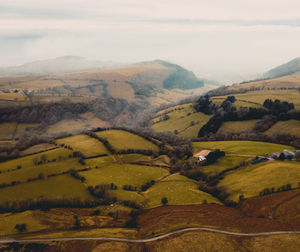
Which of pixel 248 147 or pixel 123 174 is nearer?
pixel 123 174

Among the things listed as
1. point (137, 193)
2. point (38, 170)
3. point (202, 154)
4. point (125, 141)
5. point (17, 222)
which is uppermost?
point (125, 141)

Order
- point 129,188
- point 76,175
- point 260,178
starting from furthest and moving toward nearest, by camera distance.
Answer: point 76,175
point 129,188
point 260,178

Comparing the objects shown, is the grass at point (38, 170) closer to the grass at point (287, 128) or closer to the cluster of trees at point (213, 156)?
the cluster of trees at point (213, 156)

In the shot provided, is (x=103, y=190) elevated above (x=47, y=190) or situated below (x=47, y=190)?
below

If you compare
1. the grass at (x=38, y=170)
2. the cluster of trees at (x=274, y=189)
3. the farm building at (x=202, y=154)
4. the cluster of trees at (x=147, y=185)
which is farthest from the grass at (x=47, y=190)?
the farm building at (x=202, y=154)

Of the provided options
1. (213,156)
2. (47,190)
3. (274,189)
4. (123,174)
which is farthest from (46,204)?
(213,156)

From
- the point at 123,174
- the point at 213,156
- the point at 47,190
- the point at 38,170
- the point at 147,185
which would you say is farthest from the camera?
the point at 213,156

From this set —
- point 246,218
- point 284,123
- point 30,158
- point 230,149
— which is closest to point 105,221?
point 246,218

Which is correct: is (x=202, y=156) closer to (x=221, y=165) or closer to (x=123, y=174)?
(x=221, y=165)

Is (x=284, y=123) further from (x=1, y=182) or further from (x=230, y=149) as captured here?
(x=1, y=182)
